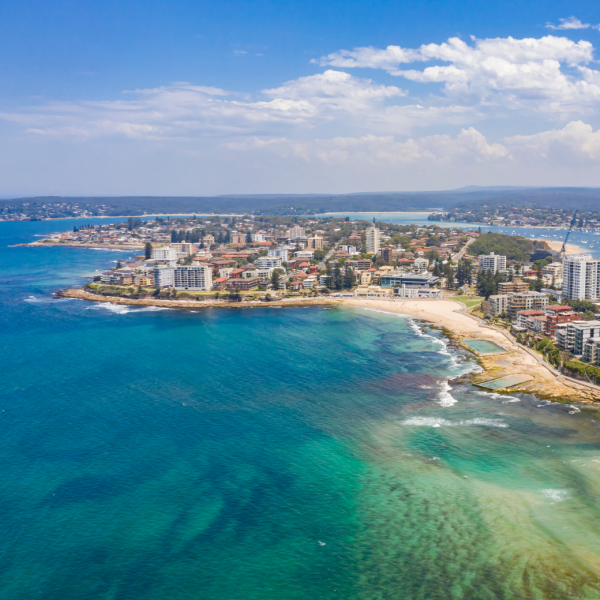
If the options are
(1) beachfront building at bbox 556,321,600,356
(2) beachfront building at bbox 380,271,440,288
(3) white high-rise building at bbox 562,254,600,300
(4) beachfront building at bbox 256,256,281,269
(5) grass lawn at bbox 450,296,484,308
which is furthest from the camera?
(4) beachfront building at bbox 256,256,281,269

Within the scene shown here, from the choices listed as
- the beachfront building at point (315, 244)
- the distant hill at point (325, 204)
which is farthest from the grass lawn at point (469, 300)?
the distant hill at point (325, 204)

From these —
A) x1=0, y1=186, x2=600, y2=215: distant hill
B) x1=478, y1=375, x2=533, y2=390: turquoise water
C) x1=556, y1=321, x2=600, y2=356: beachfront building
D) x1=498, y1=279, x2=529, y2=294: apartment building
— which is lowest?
x1=478, y1=375, x2=533, y2=390: turquoise water

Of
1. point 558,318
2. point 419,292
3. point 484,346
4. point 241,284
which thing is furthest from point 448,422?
point 241,284

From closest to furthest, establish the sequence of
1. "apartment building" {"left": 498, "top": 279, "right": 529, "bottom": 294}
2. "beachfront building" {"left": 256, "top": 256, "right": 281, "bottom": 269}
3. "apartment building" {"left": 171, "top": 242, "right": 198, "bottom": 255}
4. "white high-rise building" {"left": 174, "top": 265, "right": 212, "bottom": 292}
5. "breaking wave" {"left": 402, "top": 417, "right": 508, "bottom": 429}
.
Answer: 1. "breaking wave" {"left": 402, "top": 417, "right": 508, "bottom": 429}
2. "apartment building" {"left": 498, "top": 279, "right": 529, "bottom": 294}
3. "white high-rise building" {"left": 174, "top": 265, "right": 212, "bottom": 292}
4. "beachfront building" {"left": 256, "top": 256, "right": 281, "bottom": 269}
5. "apartment building" {"left": 171, "top": 242, "right": 198, "bottom": 255}

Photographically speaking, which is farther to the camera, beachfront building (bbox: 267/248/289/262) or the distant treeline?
beachfront building (bbox: 267/248/289/262)

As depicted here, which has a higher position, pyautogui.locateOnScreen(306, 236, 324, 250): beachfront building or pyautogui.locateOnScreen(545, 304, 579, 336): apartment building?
pyautogui.locateOnScreen(306, 236, 324, 250): beachfront building

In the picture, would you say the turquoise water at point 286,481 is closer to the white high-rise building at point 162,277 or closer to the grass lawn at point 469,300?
the grass lawn at point 469,300

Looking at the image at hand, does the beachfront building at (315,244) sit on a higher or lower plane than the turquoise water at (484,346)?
higher

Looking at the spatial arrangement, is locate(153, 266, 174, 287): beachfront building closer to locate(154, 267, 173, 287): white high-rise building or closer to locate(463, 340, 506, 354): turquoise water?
locate(154, 267, 173, 287): white high-rise building

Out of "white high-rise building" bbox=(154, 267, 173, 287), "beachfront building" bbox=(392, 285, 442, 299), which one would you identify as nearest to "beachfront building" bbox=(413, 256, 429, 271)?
"beachfront building" bbox=(392, 285, 442, 299)
